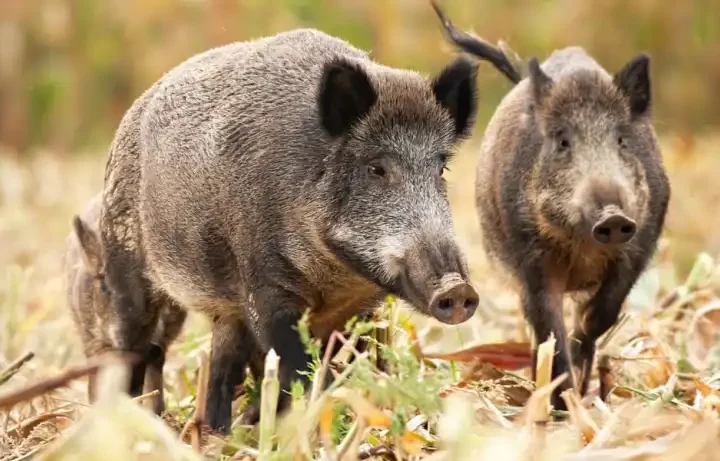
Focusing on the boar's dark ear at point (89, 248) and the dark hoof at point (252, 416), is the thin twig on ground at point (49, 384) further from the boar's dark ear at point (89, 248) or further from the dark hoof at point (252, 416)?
the boar's dark ear at point (89, 248)

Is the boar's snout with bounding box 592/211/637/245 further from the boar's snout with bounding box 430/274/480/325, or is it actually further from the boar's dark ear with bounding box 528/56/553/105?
the boar's snout with bounding box 430/274/480/325

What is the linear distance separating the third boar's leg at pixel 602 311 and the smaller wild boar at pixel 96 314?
Result: 65.2 inches

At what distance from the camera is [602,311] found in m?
5.56

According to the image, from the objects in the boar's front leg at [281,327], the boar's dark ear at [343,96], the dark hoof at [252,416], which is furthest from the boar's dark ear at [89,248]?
the boar's dark ear at [343,96]

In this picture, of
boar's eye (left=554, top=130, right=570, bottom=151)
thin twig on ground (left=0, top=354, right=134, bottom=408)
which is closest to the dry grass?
thin twig on ground (left=0, top=354, right=134, bottom=408)

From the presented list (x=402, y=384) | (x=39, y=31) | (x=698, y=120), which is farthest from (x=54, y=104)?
(x=402, y=384)

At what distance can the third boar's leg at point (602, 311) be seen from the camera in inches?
218

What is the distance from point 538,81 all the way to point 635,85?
41 centimetres

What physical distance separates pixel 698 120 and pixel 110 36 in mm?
7098

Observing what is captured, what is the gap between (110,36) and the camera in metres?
16.0

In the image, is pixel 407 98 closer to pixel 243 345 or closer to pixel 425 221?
pixel 425 221

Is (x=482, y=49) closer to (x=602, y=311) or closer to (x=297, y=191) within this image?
(x=602, y=311)

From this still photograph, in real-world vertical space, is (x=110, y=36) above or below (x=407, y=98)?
above

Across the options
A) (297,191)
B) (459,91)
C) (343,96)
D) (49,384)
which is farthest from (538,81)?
(49,384)
